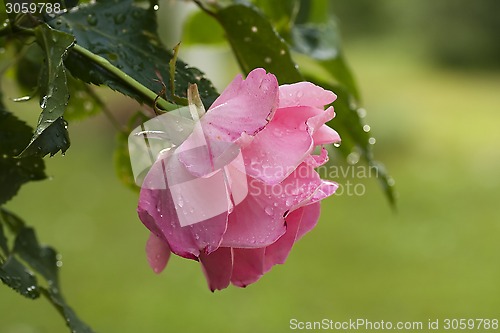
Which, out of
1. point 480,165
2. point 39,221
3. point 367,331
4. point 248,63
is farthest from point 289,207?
point 480,165

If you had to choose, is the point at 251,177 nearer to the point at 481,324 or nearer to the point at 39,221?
the point at 481,324

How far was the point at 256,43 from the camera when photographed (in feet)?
1.20

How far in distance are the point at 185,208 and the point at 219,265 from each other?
29 millimetres

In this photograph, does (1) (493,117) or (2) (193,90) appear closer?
(2) (193,90)

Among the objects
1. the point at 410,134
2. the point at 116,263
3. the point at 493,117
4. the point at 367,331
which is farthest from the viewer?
the point at 493,117

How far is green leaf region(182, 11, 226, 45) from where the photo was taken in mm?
526

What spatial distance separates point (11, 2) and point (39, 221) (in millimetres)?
2328

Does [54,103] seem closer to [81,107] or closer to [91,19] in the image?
[91,19]

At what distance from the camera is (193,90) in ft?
0.88

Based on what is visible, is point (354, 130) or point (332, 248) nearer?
point (354, 130)

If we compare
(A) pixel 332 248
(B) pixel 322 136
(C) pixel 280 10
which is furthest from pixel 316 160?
(A) pixel 332 248

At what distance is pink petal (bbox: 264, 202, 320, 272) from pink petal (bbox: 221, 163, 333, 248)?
0.02 m

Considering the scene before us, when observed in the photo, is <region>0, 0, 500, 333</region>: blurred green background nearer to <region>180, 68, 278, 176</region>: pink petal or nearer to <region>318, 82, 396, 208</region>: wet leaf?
<region>318, 82, 396, 208</region>: wet leaf

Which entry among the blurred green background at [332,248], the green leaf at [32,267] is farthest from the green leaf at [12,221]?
the blurred green background at [332,248]
